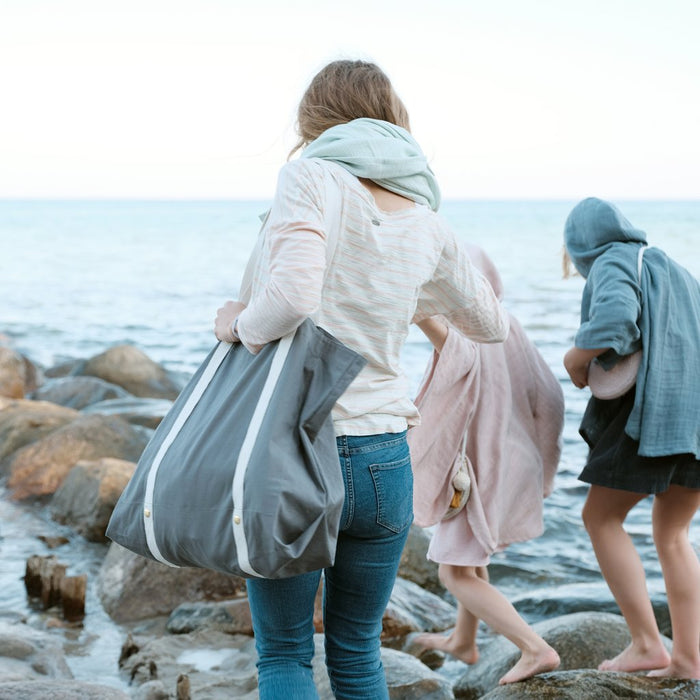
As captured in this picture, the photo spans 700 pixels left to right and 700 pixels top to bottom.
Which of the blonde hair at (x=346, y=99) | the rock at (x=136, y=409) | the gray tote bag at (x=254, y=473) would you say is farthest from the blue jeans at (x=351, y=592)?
the rock at (x=136, y=409)

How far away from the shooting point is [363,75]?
2.37m

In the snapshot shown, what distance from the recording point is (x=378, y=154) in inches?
85.1

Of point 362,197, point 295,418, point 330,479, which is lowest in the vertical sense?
point 330,479

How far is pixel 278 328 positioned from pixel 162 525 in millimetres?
487

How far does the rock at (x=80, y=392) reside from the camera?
34.9 feet

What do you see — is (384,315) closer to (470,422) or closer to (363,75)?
(363,75)

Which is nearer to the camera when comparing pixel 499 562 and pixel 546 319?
pixel 499 562

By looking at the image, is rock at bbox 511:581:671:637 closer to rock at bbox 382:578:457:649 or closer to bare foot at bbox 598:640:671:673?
rock at bbox 382:578:457:649

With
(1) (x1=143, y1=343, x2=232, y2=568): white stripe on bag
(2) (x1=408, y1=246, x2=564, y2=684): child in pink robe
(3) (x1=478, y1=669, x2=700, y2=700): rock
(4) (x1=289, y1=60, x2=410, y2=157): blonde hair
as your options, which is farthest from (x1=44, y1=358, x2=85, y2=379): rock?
(1) (x1=143, y1=343, x2=232, y2=568): white stripe on bag

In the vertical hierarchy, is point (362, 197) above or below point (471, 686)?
above

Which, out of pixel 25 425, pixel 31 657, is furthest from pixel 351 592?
pixel 25 425

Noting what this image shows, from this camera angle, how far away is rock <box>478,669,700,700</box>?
3.16 metres

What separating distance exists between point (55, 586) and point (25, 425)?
137 inches

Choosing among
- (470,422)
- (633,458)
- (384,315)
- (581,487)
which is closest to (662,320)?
(633,458)
